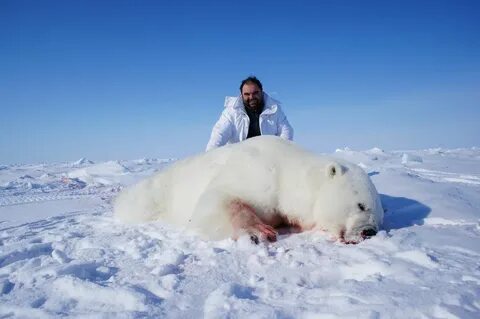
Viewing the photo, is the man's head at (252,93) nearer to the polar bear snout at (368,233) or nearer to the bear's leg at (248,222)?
the bear's leg at (248,222)

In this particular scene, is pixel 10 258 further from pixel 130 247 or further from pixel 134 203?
pixel 134 203

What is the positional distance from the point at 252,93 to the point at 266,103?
40 centimetres

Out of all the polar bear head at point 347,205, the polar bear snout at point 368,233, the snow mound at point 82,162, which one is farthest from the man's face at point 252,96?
the snow mound at point 82,162

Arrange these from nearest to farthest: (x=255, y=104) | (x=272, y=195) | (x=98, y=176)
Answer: (x=272, y=195), (x=255, y=104), (x=98, y=176)

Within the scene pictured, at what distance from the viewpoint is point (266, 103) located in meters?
7.80

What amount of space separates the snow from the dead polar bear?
0.21 metres

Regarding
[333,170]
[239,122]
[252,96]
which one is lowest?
[333,170]

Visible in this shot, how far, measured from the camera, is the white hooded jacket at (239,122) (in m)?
7.53

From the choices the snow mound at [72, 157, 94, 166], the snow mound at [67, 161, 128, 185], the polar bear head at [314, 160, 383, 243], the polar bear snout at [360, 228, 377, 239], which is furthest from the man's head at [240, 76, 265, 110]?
the snow mound at [72, 157, 94, 166]

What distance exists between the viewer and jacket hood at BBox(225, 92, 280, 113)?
752cm

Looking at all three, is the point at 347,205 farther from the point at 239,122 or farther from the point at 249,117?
the point at 249,117

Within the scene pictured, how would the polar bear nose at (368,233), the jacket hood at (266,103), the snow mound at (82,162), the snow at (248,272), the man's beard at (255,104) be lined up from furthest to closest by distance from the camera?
the snow mound at (82,162) < the man's beard at (255,104) < the jacket hood at (266,103) < the polar bear nose at (368,233) < the snow at (248,272)

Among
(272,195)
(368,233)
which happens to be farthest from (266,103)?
(368,233)

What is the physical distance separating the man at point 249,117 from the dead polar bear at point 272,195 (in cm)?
240
